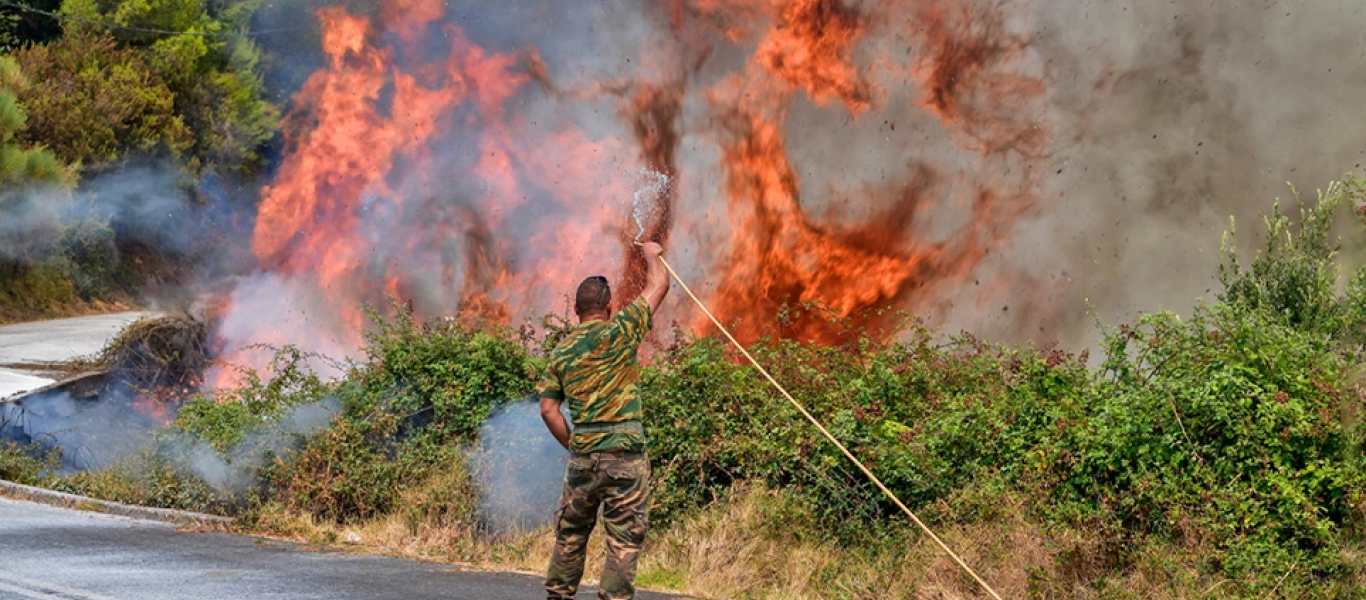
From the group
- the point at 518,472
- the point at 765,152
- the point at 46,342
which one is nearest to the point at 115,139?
the point at 46,342

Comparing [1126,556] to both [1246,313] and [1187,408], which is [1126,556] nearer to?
[1187,408]

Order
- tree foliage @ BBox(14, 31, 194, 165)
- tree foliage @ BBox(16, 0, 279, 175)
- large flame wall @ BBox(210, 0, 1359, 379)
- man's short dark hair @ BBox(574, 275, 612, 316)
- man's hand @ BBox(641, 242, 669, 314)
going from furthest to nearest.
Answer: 1. tree foliage @ BBox(16, 0, 279, 175)
2. tree foliage @ BBox(14, 31, 194, 165)
3. large flame wall @ BBox(210, 0, 1359, 379)
4. man's hand @ BBox(641, 242, 669, 314)
5. man's short dark hair @ BBox(574, 275, 612, 316)

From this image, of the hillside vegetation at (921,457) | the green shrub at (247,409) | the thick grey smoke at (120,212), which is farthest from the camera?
the thick grey smoke at (120,212)

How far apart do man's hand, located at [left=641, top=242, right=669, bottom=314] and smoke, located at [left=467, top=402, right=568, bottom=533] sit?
3284 millimetres

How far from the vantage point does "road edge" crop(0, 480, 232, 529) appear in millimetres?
11234

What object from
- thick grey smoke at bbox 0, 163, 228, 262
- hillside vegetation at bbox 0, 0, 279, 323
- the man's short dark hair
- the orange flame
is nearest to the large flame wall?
the orange flame

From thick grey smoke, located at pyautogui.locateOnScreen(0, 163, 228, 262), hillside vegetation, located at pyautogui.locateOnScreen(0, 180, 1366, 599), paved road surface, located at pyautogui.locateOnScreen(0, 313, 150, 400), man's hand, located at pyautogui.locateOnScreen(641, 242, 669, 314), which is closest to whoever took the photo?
man's hand, located at pyautogui.locateOnScreen(641, 242, 669, 314)

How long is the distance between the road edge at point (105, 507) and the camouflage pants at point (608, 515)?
184 inches

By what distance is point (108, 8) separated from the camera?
111 ft

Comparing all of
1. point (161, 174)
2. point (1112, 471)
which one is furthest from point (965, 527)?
point (161, 174)

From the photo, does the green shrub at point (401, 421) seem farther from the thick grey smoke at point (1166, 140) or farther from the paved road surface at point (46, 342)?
the thick grey smoke at point (1166, 140)

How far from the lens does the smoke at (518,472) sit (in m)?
10.5

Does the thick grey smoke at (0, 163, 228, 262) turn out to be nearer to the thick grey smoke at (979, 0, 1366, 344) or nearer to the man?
the thick grey smoke at (979, 0, 1366, 344)

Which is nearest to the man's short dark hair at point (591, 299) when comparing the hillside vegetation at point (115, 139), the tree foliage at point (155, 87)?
the hillside vegetation at point (115, 139)
